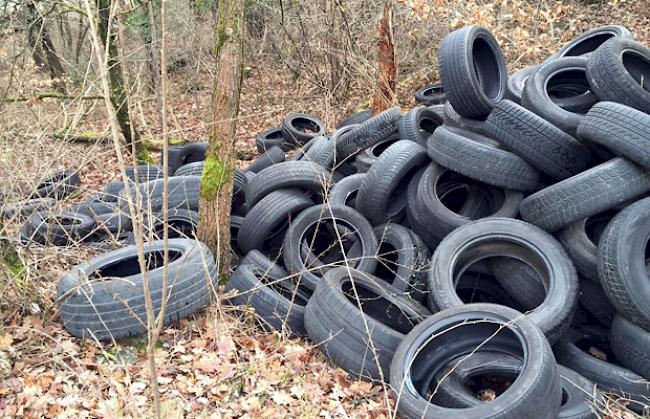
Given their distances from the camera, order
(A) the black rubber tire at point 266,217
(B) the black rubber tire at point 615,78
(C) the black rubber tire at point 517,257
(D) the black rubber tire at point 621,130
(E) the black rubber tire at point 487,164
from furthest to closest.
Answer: (A) the black rubber tire at point 266,217, (E) the black rubber tire at point 487,164, (B) the black rubber tire at point 615,78, (D) the black rubber tire at point 621,130, (C) the black rubber tire at point 517,257

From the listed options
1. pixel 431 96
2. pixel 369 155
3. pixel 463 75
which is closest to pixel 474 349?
pixel 463 75

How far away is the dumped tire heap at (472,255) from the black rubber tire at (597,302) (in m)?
0.01

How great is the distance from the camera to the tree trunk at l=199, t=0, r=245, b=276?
203 inches

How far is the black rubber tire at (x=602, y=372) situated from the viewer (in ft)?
14.1

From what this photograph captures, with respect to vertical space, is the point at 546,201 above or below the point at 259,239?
above

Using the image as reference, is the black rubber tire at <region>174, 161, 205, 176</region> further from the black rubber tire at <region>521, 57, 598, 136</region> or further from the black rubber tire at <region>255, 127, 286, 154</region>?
the black rubber tire at <region>521, 57, 598, 136</region>

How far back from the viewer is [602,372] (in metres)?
4.47

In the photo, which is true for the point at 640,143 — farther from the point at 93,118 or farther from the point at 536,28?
the point at 93,118

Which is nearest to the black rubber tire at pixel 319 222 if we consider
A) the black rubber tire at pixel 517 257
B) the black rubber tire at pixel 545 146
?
the black rubber tire at pixel 517 257

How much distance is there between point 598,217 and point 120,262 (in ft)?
15.5

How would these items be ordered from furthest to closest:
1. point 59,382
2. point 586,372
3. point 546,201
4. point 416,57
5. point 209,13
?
point 209,13, point 416,57, point 546,201, point 586,372, point 59,382

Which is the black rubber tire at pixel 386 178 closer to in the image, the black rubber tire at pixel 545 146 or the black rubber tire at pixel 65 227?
the black rubber tire at pixel 545 146

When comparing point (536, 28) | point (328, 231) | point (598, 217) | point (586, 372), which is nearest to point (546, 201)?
point (598, 217)

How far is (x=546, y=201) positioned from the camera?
5.05 m
